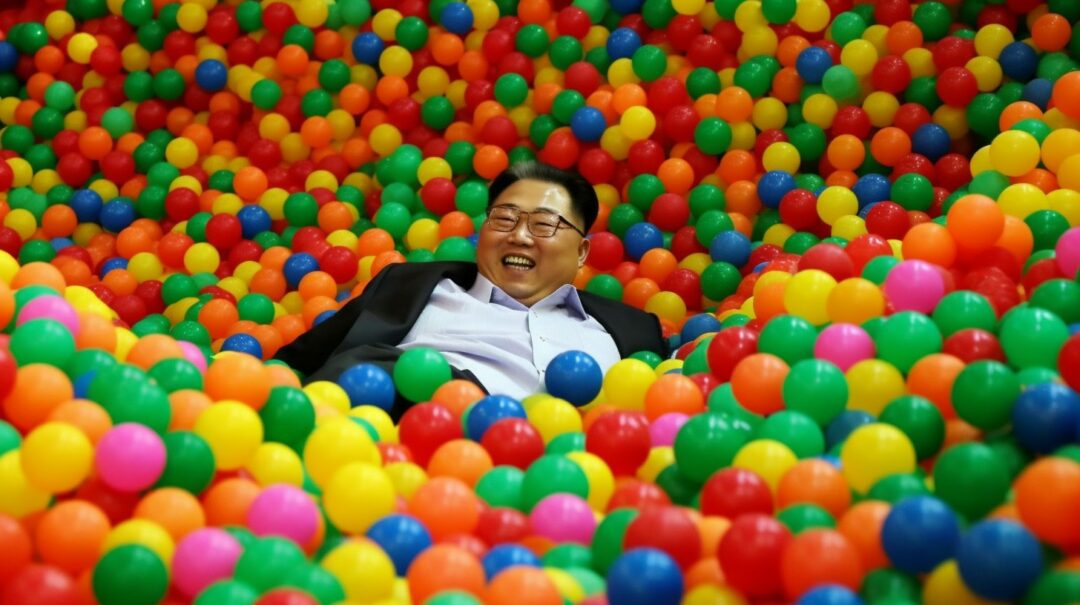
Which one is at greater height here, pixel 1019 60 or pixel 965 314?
pixel 1019 60

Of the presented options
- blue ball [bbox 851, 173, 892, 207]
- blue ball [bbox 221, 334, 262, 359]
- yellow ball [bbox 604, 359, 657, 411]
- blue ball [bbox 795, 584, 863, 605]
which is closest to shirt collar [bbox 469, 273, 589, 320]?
blue ball [bbox 221, 334, 262, 359]

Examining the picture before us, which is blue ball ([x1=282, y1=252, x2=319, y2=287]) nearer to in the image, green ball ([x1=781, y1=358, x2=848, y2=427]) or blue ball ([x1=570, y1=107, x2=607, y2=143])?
blue ball ([x1=570, y1=107, x2=607, y2=143])

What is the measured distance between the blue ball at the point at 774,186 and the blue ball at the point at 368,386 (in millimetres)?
1380

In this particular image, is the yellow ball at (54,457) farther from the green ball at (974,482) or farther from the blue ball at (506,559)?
the green ball at (974,482)

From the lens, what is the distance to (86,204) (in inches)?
159

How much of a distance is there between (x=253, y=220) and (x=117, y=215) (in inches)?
17.4

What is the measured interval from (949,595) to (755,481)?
1.22 ft

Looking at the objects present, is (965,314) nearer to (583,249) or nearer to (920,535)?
(920,535)

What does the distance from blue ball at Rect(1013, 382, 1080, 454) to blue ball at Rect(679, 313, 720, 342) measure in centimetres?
147

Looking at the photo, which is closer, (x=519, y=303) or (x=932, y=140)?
(x=519, y=303)

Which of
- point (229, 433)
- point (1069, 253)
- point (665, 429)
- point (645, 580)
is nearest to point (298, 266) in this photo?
point (665, 429)

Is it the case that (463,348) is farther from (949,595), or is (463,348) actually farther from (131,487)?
(949,595)

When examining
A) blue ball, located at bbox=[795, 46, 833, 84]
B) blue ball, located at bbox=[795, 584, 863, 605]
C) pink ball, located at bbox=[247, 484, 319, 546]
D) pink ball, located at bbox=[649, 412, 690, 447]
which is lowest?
pink ball, located at bbox=[247, 484, 319, 546]

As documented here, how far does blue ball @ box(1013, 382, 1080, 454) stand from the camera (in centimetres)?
175
